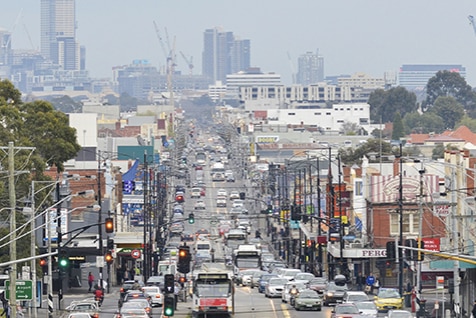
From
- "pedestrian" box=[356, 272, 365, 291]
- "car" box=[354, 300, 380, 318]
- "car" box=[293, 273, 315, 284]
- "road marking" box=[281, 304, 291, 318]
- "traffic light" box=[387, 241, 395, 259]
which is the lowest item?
"pedestrian" box=[356, 272, 365, 291]

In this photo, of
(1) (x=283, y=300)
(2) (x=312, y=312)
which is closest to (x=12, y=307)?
(2) (x=312, y=312)

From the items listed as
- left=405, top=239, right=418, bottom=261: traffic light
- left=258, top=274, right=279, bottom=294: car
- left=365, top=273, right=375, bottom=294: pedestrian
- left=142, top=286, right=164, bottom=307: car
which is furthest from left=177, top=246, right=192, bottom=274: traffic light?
left=365, top=273, right=375, bottom=294: pedestrian

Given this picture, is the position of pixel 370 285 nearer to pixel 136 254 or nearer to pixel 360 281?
pixel 360 281

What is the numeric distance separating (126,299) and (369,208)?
1519 inches

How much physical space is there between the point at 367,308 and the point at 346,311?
3.30 m

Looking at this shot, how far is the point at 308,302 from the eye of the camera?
86.0 meters

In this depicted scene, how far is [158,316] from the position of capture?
8350cm

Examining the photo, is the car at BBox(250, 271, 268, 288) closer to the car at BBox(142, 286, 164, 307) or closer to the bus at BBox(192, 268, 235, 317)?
the car at BBox(142, 286, 164, 307)

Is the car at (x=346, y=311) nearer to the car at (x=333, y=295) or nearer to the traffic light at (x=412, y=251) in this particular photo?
the traffic light at (x=412, y=251)

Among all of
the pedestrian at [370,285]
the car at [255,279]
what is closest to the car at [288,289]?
the pedestrian at [370,285]

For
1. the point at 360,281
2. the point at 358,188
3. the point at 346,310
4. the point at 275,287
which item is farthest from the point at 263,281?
the point at 358,188

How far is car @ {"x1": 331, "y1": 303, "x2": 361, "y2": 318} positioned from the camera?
249 feet

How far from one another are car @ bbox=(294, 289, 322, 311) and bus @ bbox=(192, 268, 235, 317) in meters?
5.03

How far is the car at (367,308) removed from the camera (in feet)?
256
